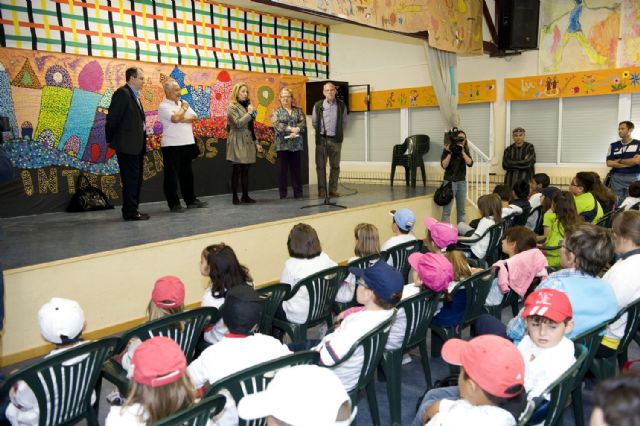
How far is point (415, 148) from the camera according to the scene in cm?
850

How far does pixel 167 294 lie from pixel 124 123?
9.43 feet

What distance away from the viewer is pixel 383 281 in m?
2.13

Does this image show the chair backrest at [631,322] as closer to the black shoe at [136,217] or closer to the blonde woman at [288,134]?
the black shoe at [136,217]

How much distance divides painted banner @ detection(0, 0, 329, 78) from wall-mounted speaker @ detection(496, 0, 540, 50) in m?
3.37

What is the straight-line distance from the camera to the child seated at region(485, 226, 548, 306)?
3.02m

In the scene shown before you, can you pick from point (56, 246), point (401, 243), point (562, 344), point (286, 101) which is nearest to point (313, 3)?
point (286, 101)

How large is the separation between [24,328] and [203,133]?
4.86m

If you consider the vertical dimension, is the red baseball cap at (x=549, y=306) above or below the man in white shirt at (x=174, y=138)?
below

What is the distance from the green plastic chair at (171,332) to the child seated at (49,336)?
155 mm

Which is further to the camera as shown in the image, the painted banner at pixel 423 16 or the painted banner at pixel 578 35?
the painted banner at pixel 578 35

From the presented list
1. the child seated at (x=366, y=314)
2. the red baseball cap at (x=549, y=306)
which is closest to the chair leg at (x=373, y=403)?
the child seated at (x=366, y=314)

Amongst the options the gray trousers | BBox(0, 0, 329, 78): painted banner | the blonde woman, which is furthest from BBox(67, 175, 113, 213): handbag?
the gray trousers

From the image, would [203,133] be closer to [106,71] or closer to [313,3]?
[106,71]

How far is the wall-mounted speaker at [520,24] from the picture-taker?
284 inches
